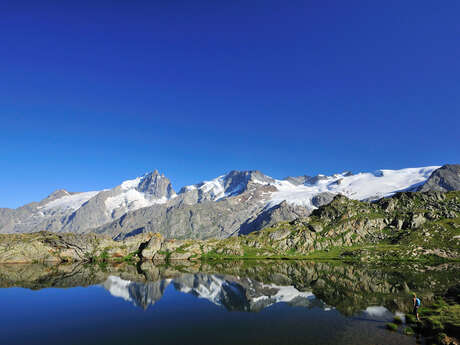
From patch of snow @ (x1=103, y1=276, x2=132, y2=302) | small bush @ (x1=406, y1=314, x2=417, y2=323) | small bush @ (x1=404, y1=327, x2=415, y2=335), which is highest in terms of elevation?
small bush @ (x1=404, y1=327, x2=415, y2=335)

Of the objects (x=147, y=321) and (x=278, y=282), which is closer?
(x=147, y=321)

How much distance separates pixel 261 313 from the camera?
2298 inches

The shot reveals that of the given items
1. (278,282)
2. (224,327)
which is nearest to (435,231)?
(278,282)

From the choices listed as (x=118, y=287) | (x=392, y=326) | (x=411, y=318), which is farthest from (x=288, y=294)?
(x=118, y=287)

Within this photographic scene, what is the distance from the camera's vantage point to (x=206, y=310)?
62281 millimetres

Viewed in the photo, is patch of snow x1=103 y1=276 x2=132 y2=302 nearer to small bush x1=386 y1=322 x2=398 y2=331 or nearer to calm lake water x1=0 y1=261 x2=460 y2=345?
calm lake water x1=0 y1=261 x2=460 y2=345

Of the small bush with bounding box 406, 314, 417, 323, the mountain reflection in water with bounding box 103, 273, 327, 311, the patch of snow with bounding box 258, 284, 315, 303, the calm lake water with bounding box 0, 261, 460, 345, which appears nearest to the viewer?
the calm lake water with bounding box 0, 261, 460, 345

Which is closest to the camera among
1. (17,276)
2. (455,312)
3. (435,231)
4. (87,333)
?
(87,333)

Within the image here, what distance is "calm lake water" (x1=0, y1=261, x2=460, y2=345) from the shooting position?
43469 mm

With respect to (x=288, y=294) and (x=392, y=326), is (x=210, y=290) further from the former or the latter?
(x=392, y=326)

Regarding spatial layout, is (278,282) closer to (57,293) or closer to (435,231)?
(57,293)

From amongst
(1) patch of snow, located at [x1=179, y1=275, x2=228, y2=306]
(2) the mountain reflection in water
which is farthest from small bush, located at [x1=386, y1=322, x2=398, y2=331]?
(1) patch of snow, located at [x1=179, y1=275, x2=228, y2=306]

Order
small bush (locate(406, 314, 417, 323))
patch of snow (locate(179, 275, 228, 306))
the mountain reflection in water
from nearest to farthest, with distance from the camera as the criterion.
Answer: small bush (locate(406, 314, 417, 323))
the mountain reflection in water
patch of snow (locate(179, 275, 228, 306))

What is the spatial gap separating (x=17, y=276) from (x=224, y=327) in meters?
110
